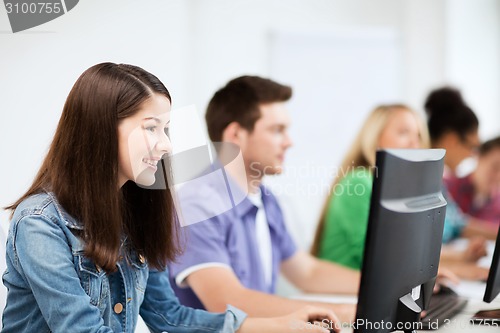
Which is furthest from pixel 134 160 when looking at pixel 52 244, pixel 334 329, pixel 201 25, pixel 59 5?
pixel 201 25

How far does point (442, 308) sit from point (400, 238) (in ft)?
1.98

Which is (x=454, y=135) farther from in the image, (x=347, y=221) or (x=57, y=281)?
(x=57, y=281)

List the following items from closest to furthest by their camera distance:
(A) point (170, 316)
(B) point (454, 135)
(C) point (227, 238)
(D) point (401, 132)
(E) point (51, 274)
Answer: (E) point (51, 274) → (A) point (170, 316) → (C) point (227, 238) → (D) point (401, 132) → (B) point (454, 135)

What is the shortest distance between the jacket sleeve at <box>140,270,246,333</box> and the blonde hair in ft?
3.56

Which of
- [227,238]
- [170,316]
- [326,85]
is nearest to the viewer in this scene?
[170,316]

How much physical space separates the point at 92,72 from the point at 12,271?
33 cm

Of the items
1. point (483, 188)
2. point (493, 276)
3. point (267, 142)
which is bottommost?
point (483, 188)

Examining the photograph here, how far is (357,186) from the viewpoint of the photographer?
212 cm

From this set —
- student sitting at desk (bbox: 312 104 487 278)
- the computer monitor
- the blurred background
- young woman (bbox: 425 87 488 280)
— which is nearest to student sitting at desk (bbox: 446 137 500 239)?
young woman (bbox: 425 87 488 280)

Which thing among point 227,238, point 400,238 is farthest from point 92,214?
point 227,238

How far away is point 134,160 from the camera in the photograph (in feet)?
3.38

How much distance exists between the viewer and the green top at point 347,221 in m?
2.12

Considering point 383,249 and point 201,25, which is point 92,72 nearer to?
point 383,249

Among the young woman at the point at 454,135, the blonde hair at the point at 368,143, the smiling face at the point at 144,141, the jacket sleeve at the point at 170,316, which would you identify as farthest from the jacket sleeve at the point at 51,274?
the young woman at the point at 454,135
